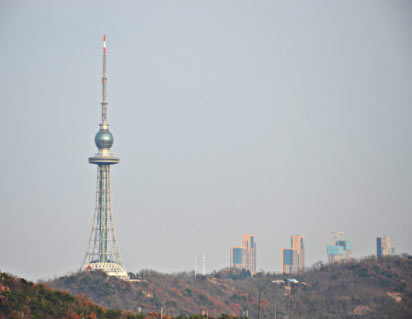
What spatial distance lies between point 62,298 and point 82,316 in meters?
8.74

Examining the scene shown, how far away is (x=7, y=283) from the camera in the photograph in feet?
514

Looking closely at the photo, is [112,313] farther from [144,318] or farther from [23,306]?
[23,306]

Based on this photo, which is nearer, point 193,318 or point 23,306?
point 23,306

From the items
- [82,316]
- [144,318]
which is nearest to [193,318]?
[144,318]

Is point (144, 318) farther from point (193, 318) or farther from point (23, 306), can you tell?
point (23, 306)

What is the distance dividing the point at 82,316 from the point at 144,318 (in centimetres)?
1156

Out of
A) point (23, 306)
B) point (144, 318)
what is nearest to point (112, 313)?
point (144, 318)

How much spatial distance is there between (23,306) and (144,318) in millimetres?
21779

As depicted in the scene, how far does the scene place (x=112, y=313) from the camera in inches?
6299

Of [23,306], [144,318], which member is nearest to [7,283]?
[23,306]

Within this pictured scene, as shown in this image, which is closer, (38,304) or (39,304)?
(38,304)

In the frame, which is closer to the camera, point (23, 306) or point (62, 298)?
point (23, 306)

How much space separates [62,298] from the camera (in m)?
161

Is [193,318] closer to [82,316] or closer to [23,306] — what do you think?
[82,316]
